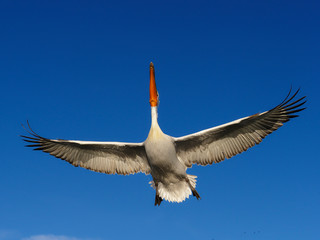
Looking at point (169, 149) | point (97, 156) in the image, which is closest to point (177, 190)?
point (169, 149)

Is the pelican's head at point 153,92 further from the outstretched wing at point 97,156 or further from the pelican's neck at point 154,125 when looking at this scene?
the outstretched wing at point 97,156

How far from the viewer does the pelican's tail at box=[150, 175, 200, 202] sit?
11.1 meters

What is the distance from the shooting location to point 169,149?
10.6m

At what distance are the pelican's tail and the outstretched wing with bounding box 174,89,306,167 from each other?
51 centimetres

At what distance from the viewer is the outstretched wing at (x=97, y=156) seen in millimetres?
11586

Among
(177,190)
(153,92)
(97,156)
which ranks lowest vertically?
(177,190)

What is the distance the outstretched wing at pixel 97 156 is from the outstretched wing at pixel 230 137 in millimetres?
1184

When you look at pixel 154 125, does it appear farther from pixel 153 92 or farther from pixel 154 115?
pixel 153 92

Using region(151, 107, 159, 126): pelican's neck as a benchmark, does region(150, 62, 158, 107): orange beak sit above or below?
above

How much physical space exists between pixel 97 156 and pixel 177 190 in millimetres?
2248

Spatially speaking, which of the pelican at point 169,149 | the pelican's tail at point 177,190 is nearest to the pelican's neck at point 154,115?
the pelican at point 169,149

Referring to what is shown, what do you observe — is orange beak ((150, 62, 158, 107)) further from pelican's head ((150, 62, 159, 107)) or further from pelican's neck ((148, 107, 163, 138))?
pelican's neck ((148, 107, 163, 138))

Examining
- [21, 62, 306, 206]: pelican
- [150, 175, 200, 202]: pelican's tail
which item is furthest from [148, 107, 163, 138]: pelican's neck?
[150, 175, 200, 202]: pelican's tail

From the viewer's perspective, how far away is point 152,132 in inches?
421
